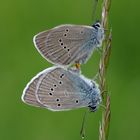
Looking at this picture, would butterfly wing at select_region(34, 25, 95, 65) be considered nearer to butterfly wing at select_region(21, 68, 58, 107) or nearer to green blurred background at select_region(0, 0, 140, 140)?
butterfly wing at select_region(21, 68, 58, 107)

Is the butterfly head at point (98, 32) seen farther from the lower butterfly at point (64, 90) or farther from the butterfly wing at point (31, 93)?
the butterfly wing at point (31, 93)

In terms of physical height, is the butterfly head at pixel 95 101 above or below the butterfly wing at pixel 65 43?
below

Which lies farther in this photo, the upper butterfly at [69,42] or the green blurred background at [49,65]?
the green blurred background at [49,65]

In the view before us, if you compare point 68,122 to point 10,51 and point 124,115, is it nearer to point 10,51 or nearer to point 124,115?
point 124,115

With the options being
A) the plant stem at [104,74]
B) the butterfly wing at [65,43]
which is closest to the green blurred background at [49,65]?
the butterfly wing at [65,43]

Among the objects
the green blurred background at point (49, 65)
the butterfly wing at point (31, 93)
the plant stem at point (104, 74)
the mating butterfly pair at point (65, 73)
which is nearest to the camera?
the plant stem at point (104, 74)

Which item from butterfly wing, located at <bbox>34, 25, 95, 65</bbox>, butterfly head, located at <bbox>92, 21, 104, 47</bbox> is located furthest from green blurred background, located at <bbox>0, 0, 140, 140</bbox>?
butterfly head, located at <bbox>92, 21, 104, 47</bbox>

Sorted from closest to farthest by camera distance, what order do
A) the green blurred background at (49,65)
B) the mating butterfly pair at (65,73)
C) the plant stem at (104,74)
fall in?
the plant stem at (104,74) → the mating butterfly pair at (65,73) → the green blurred background at (49,65)

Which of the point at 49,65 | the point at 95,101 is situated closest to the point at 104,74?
the point at 95,101
